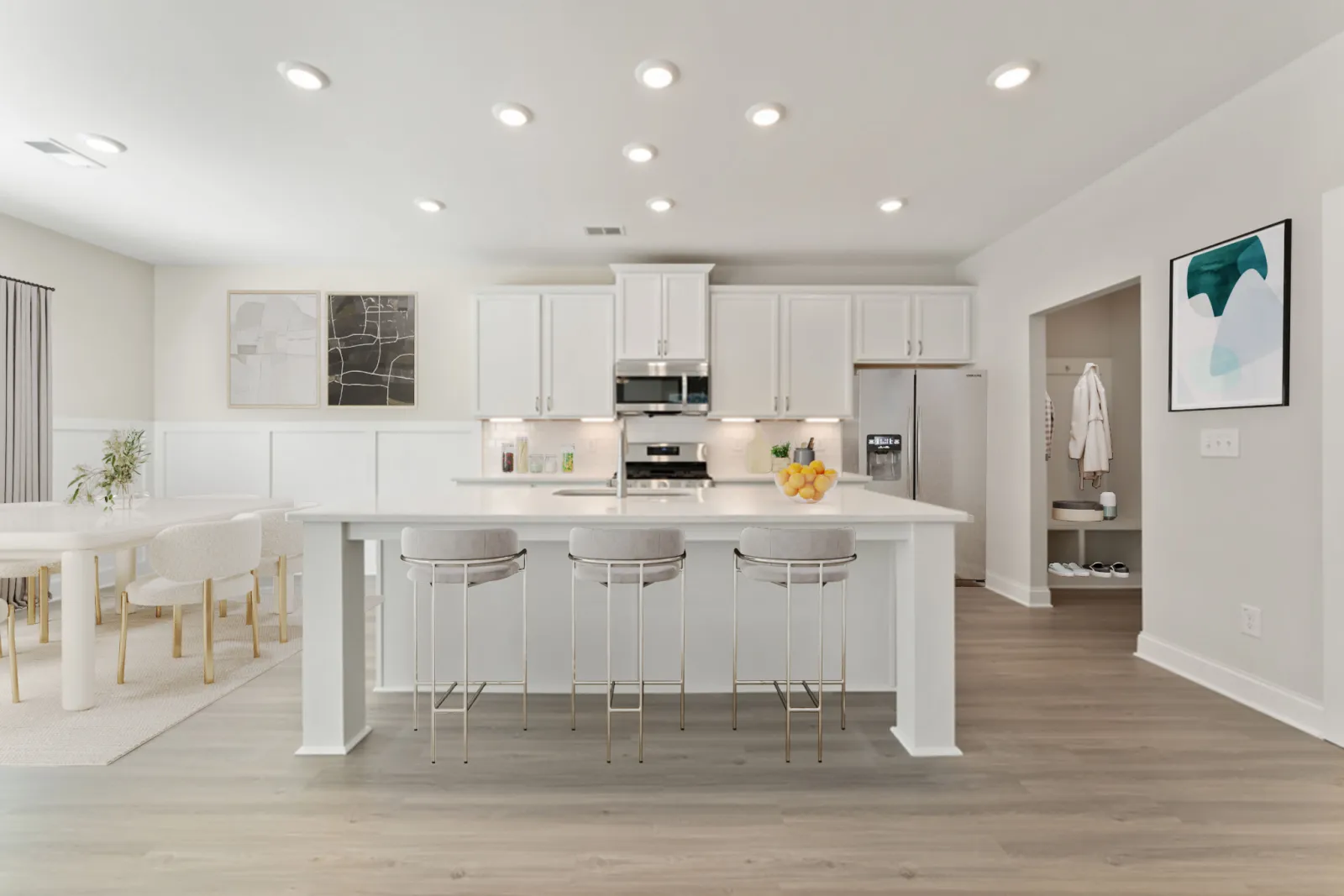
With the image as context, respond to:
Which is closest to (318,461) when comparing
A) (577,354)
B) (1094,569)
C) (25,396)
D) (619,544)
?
(25,396)

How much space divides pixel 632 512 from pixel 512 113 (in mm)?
1909

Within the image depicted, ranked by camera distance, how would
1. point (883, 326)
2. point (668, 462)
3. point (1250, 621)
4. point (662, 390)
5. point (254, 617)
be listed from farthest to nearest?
point (668, 462), point (883, 326), point (662, 390), point (254, 617), point (1250, 621)

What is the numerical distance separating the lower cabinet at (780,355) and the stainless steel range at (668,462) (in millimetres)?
437

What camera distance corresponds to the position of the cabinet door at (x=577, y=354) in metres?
5.44

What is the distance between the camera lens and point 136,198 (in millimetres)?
4180

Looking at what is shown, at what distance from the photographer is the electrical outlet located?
2916 mm

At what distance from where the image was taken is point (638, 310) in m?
5.36

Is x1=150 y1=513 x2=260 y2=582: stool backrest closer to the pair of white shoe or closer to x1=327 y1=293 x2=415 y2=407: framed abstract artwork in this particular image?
x1=327 y1=293 x2=415 y2=407: framed abstract artwork

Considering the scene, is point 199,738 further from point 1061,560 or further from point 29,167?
point 1061,560

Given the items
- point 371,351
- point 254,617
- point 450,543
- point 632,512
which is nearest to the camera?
point 450,543

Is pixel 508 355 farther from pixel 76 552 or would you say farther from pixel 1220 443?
pixel 1220 443

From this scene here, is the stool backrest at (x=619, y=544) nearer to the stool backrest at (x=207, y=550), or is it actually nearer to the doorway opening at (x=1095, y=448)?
the stool backrest at (x=207, y=550)

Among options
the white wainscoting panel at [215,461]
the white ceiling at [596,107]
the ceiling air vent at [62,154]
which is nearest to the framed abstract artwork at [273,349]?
the white wainscoting panel at [215,461]

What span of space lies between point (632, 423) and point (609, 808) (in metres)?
3.94
